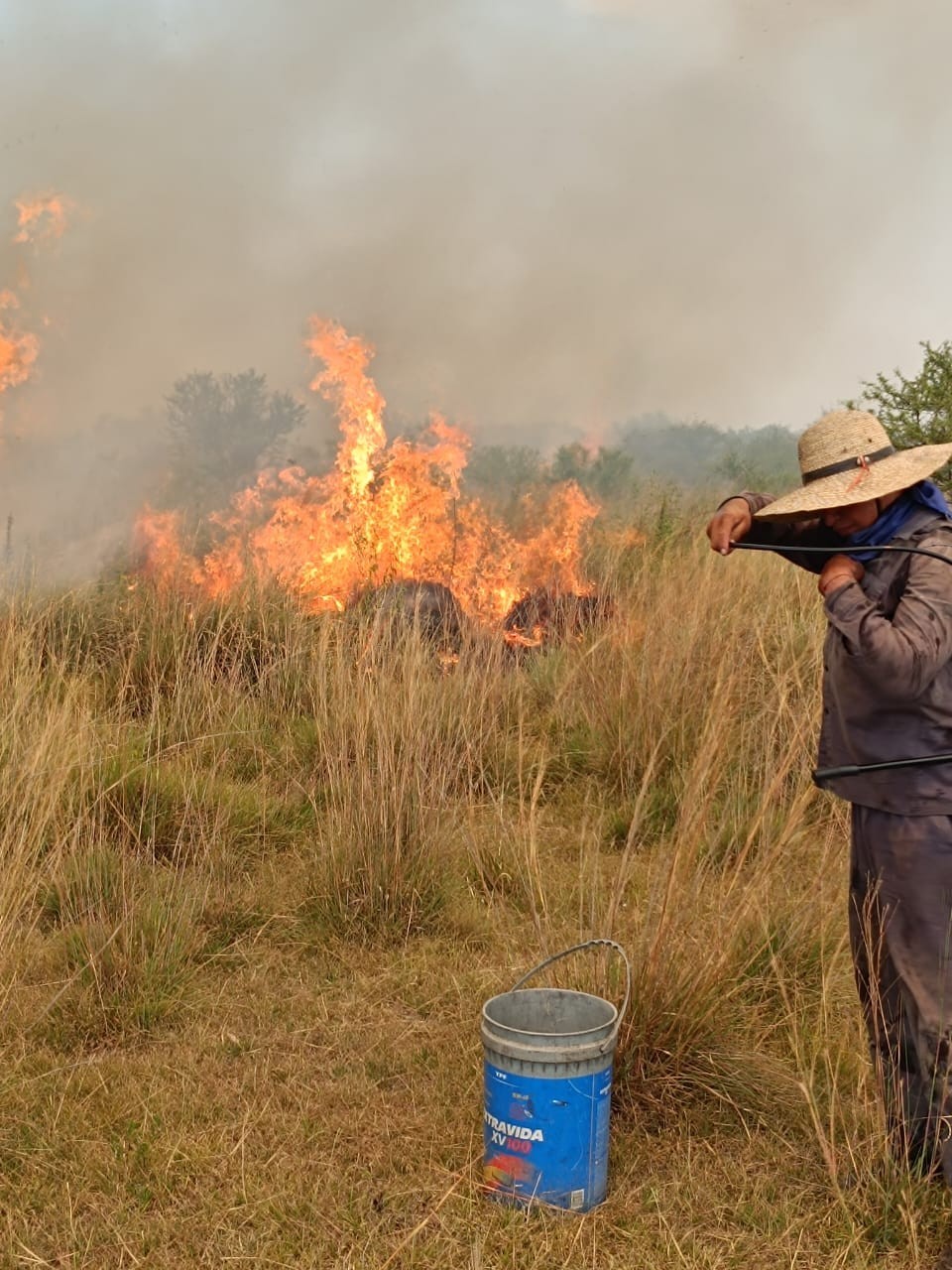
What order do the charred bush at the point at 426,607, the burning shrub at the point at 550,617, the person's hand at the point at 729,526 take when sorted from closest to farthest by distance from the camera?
the person's hand at the point at 729,526 → the charred bush at the point at 426,607 → the burning shrub at the point at 550,617

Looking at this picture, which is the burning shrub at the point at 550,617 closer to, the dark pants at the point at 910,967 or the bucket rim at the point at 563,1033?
the bucket rim at the point at 563,1033

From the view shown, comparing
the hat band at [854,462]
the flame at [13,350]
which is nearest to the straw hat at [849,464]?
the hat band at [854,462]

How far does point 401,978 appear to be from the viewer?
12.3 ft

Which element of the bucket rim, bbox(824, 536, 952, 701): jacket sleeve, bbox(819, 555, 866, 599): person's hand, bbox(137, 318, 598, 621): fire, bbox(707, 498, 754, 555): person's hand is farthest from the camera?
bbox(137, 318, 598, 621): fire

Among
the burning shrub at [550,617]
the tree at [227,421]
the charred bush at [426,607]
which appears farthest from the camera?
the tree at [227,421]

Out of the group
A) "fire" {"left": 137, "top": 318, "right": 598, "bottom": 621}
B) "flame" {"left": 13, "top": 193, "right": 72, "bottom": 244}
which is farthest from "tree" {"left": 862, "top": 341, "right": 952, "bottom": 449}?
"flame" {"left": 13, "top": 193, "right": 72, "bottom": 244}

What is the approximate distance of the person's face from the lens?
249 cm

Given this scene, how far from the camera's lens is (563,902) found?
14.0 ft

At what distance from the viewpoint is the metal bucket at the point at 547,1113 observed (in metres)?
2.41

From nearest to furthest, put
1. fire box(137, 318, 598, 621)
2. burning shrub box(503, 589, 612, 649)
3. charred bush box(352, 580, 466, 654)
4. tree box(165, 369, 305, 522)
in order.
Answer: charred bush box(352, 580, 466, 654)
burning shrub box(503, 589, 612, 649)
fire box(137, 318, 598, 621)
tree box(165, 369, 305, 522)

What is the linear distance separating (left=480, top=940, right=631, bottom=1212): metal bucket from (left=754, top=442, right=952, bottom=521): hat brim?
1.16 metres

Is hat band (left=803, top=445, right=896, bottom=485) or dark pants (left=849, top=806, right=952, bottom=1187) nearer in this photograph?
dark pants (left=849, top=806, right=952, bottom=1187)

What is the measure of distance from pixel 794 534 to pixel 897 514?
1.17 ft

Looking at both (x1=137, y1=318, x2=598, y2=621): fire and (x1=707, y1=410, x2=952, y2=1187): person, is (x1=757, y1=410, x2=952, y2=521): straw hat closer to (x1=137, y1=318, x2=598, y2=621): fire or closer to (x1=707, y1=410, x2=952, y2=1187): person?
(x1=707, y1=410, x2=952, y2=1187): person
